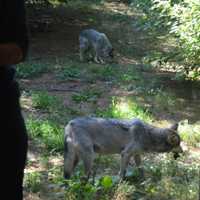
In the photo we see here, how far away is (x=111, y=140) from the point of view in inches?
277

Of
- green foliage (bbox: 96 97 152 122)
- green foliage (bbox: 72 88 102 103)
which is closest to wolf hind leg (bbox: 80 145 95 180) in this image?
green foliage (bbox: 96 97 152 122)

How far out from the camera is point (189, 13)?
10742 millimetres

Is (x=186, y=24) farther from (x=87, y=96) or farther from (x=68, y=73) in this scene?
(x=68, y=73)

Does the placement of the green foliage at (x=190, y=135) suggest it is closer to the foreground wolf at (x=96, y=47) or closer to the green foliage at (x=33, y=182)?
the green foliage at (x=33, y=182)

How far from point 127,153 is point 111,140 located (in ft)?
0.92

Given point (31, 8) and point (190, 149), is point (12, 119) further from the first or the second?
point (31, 8)

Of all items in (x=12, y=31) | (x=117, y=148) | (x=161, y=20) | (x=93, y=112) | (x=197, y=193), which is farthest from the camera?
(x=161, y=20)

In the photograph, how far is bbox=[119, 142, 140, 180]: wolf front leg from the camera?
22.7ft

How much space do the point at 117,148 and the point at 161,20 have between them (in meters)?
6.48

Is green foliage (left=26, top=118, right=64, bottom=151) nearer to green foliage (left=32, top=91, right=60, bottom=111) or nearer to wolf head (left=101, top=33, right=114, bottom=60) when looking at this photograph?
green foliage (left=32, top=91, right=60, bottom=111)

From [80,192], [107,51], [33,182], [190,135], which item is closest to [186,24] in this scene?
[190,135]

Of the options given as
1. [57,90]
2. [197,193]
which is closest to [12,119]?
[197,193]

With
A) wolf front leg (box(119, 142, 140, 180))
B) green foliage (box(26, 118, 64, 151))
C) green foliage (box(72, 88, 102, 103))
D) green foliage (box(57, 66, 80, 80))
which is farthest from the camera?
green foliage (box(57, 66, 80, 80))

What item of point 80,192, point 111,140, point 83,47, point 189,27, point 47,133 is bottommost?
point 83,47
